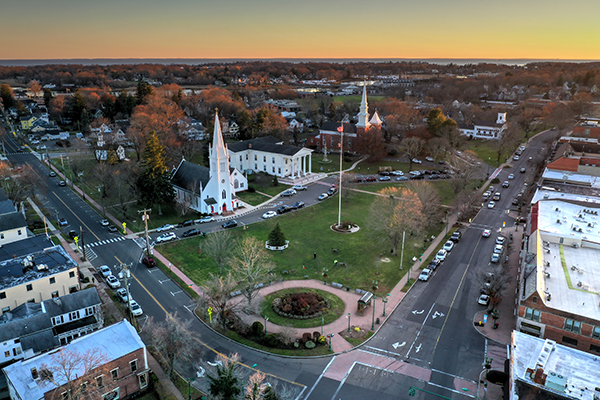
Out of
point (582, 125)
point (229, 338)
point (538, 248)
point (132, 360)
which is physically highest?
point (582, 125)

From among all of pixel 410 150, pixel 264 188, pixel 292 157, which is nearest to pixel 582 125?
pixel 410 150

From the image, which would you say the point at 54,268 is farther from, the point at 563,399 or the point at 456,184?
the point at 456,184

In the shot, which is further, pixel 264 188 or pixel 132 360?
pixel 264 188

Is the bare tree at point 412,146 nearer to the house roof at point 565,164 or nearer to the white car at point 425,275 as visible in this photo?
the house roof at point 565,164

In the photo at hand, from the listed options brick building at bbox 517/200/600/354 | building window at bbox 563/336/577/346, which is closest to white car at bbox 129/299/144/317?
brick building at bbox 517/200/600/354

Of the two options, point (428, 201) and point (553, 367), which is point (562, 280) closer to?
point (553, 367)

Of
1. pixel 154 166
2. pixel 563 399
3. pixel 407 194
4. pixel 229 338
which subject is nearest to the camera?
pixel 563 399

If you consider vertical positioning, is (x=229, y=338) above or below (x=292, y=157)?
below

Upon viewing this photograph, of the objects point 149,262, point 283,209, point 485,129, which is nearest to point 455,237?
point 283,209
